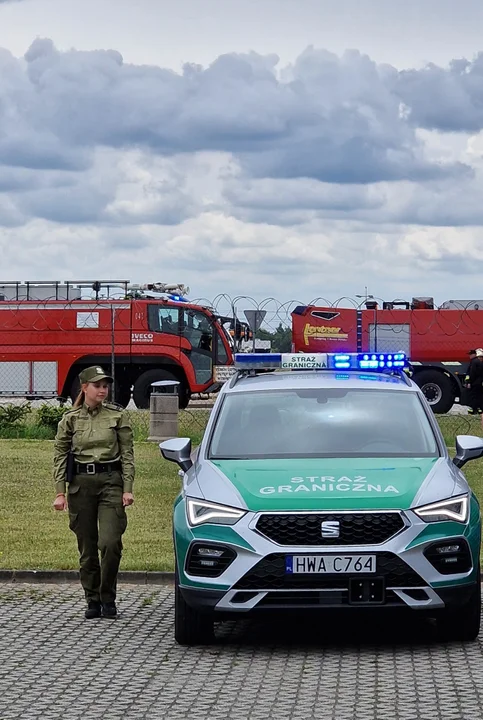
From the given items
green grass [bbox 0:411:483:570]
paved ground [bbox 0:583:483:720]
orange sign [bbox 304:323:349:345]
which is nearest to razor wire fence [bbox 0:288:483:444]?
orange sign [bbox 304:323:349:345]

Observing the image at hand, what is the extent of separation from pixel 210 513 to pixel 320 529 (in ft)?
2.11

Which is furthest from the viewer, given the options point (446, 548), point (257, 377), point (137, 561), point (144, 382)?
point (144, 382)

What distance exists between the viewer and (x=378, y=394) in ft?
30.9

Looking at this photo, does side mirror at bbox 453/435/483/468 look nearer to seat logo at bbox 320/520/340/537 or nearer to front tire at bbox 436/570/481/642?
front tire at bbox 436/570/481/642

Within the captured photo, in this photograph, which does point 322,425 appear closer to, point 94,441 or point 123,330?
point 94,441

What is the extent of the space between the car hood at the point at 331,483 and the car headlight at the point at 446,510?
0.16 ft

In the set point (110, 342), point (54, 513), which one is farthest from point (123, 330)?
point (54, 513)

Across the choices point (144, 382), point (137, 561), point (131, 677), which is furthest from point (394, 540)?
point (144, 382)

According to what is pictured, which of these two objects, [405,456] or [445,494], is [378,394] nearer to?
[405,456]

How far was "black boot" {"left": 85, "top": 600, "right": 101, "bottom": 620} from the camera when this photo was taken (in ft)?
29.6

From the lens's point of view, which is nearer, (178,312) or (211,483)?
(211,483)

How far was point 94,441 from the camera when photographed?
9.02 m

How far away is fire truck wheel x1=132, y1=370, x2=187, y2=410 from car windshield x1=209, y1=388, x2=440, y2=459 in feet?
81.2

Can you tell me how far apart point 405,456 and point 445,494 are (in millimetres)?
723
